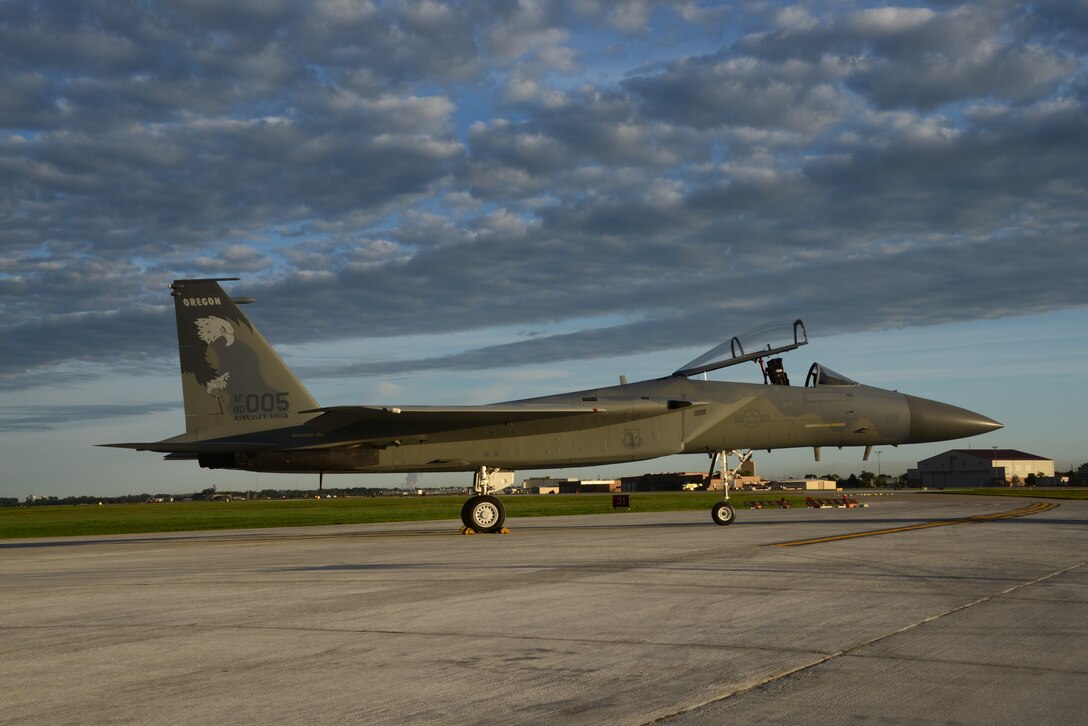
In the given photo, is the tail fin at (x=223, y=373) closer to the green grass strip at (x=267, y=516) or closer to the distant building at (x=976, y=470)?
the green grass strip at (x=267, y=516)

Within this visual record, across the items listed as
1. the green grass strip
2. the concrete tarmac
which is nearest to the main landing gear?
the concrete tarmac

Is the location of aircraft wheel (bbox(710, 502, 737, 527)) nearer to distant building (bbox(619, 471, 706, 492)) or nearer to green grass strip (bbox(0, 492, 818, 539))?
green grass strip (bbox(0, 492, 818, 539))

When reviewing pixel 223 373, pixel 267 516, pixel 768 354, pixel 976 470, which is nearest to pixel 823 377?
pixel 768 354

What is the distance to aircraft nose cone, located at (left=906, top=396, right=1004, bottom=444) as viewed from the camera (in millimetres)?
21062

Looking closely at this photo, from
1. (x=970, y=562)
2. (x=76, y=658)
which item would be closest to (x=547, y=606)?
(x=76, y=658)

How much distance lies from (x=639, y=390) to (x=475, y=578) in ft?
34.0

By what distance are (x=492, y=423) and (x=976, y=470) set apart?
126166 millimetres

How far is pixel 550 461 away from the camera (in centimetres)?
2072

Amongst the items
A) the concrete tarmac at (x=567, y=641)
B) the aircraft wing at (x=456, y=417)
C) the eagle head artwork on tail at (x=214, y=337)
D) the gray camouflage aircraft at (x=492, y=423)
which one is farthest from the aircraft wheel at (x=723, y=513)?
the eagle head artwork on tail at (x=214, y=337)

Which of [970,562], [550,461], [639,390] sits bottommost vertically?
[970,562]

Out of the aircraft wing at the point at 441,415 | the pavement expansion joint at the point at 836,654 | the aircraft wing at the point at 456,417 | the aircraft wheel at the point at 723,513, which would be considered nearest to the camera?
the pavement expansion joint at the point at 836,654

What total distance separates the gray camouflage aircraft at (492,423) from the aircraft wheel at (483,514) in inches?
1.2

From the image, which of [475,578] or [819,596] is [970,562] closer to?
[819,596]

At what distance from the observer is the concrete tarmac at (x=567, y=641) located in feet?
16.4
